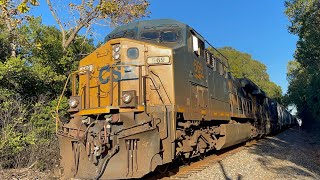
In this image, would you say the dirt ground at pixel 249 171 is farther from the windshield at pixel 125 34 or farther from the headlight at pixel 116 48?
the windshield at pixel 125 34

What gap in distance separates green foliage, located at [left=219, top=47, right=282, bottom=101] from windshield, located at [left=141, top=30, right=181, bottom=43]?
43.0m

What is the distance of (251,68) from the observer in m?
57.3

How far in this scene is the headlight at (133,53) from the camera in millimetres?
7602

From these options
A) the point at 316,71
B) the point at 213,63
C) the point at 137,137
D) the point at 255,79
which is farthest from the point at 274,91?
the point at 137,137

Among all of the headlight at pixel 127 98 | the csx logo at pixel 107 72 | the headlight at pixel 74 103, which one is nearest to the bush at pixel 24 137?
the headlight at pixel 74 103

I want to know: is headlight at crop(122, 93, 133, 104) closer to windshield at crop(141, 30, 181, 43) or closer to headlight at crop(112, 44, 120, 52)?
headlight at crop(112, 44, 120, 52)

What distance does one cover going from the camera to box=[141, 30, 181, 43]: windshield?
26.9 feet

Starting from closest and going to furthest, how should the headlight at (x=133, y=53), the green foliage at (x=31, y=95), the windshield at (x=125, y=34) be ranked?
the headlight at (x=133, y=53) < the green foliage at (x=31, y=95) < the windshield at (x=125, y=34)

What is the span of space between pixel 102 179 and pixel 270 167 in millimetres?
5073

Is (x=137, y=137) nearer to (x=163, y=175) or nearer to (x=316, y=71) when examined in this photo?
(x=163, y=175)

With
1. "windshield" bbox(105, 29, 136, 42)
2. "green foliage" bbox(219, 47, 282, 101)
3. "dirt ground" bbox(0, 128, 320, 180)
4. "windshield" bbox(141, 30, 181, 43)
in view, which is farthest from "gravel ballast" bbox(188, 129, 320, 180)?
"green foliage" bbox(219, 47, 282, 101)

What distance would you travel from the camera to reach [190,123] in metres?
7.93

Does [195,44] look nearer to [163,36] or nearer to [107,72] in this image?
[163,36]

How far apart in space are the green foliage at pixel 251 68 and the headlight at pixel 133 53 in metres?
43.9
